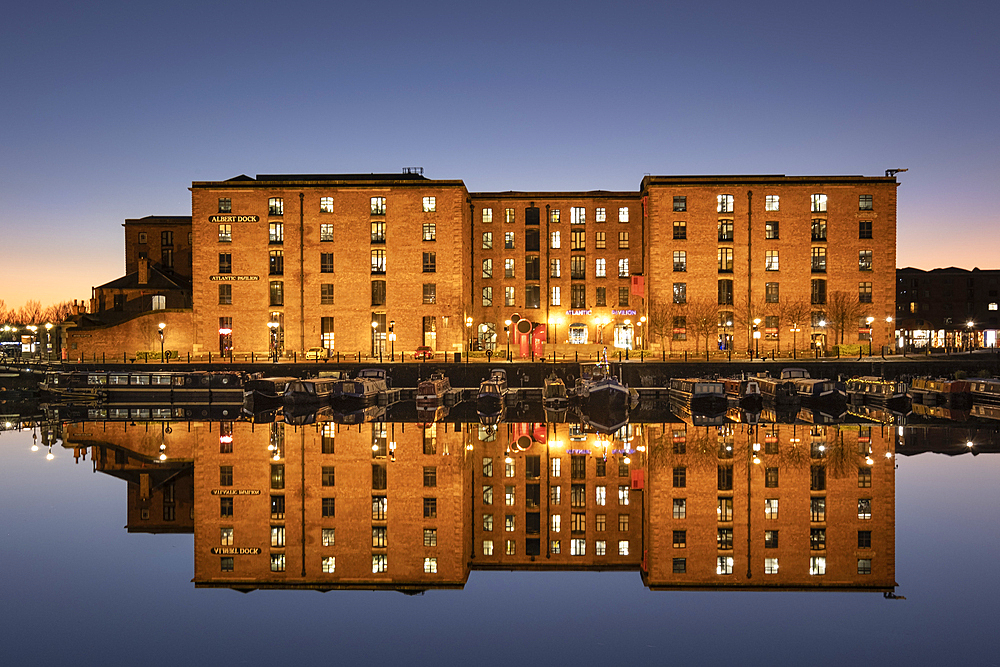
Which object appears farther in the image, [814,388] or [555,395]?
[814,388]

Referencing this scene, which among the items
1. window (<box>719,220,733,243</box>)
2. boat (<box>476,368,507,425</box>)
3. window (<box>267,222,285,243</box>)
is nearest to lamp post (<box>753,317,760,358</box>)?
window (<box>719,220,733,243</box>)

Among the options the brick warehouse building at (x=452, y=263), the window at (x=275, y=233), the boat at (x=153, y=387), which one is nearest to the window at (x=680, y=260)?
the brick warehouse building at (x=452, y=263)

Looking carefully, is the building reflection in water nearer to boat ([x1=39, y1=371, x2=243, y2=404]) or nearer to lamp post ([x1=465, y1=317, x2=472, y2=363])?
boat ([x1=39, y1=371, x2=243, y2=404])

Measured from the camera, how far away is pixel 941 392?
51062 millimetres

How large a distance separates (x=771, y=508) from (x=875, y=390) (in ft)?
116

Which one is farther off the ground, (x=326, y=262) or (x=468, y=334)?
(x=326, y=262)

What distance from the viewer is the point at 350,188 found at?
7050 cm

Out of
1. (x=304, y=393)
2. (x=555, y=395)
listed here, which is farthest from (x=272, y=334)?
(x=555, y=395)

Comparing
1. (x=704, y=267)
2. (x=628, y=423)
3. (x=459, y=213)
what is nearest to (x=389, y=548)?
(x=628, y=423)

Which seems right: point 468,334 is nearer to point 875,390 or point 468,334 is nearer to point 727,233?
point 727,233

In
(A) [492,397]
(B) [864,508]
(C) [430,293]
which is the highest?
(C) [430,293]

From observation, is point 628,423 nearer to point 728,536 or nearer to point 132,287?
point 728,536

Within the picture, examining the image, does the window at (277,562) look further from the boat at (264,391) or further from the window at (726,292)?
the window at (726,292)

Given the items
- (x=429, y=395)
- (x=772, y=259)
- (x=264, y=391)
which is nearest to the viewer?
(x=429, y=395)
